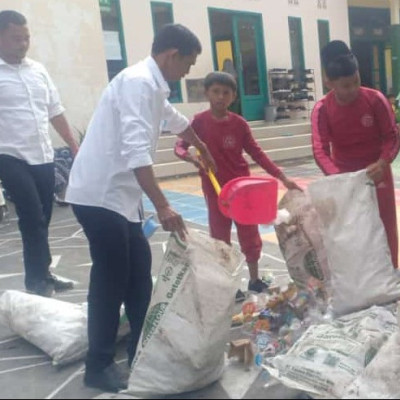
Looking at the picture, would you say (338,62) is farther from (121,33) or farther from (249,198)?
(121,33)

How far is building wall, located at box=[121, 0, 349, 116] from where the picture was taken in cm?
1160

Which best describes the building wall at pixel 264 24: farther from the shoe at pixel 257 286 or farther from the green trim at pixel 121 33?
the shoe at pixel 257 286

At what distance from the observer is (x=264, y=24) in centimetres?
1418

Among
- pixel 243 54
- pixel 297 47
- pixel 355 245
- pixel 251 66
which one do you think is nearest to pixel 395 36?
pixel 297 47

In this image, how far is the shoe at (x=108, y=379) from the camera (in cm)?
272

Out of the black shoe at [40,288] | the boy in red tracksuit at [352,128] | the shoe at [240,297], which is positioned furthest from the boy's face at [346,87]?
the black shoe at [40,288]

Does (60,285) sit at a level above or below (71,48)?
below

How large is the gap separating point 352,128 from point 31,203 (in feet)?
6.74

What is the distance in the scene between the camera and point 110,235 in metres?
2.72

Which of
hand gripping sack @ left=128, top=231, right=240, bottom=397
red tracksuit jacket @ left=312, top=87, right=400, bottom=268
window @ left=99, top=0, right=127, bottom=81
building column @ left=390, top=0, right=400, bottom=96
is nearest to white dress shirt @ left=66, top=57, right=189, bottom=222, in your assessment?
hand gripping sack @ left=128, top=231, right=240, bottom=397

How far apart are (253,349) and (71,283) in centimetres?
183

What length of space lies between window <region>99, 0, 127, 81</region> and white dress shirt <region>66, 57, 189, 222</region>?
886cm

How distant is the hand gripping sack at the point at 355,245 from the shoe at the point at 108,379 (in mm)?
1190

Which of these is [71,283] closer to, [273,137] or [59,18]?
[59,18]
